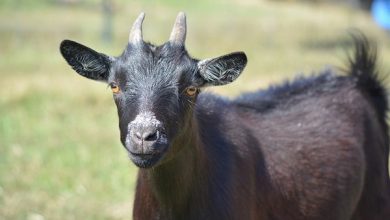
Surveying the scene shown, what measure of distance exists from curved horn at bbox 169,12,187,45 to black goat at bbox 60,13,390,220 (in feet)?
0.03

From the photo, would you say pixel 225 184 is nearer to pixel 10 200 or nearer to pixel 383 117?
pixel 383 117

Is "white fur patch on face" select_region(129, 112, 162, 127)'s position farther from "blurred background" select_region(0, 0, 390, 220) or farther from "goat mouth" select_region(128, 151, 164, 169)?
"blurred background" select_region(0, 0, 390, 220)

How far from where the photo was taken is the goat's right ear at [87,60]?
464cm

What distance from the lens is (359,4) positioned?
38812 mm

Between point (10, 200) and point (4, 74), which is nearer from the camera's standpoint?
point (10, 200)

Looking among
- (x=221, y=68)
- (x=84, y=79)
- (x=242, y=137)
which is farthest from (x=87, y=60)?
(x=84, y=79)

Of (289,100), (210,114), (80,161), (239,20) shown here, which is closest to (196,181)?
(210,114)

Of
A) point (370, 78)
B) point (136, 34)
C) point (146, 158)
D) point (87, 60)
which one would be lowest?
point (146, 158)

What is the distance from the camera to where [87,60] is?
15.4 ft

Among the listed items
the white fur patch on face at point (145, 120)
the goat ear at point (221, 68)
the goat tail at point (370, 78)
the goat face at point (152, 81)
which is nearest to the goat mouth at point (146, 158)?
the goat face at point (152, 81)

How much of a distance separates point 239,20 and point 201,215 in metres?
23.9

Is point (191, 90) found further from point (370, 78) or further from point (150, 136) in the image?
point (370, 78)

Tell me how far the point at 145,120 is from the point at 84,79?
32.4 ft

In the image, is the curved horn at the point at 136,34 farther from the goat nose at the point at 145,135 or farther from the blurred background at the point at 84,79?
the blurred background at the point at 84,79
